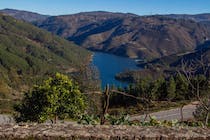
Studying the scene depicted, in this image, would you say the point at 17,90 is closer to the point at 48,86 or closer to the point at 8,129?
the point at 48,86

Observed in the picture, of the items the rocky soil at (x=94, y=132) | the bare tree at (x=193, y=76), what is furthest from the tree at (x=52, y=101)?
the rocky soil at (x=94, y=132)

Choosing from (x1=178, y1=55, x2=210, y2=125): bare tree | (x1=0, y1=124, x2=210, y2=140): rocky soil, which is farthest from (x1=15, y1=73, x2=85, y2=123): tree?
(x1=0, y1=124, x2=210, y2=140): rocky soil

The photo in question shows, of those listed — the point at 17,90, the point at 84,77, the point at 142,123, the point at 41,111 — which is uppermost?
the point at 142,123

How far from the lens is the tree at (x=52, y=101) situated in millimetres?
19389

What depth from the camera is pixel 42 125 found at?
231 inches

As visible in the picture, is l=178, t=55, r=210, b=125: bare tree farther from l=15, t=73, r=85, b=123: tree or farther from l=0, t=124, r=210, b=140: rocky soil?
l=15, t=73, r=85, b=123: tree

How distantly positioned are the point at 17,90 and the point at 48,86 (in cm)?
16066

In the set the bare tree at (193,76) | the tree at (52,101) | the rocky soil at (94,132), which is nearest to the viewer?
the rocky soil at (94,132)

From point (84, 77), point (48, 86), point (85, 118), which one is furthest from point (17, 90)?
point (85, 118)

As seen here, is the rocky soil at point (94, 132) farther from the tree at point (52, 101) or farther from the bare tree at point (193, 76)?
the tree at point (52, 101)

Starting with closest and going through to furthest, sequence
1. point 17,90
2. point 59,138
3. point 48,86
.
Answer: point 59,138
point 48,86
point 17,90

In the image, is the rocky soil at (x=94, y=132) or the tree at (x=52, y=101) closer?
the rocky soil at (x=94, y=132)

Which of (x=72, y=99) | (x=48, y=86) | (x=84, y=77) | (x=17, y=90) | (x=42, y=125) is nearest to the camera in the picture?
(x=42, y=125)

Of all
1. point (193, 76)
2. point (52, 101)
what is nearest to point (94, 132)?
point (193, 76)
